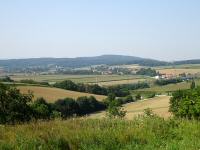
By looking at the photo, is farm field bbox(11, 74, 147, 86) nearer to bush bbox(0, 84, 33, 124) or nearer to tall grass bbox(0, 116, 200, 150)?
bush bbox(0, 84, 33, 124)

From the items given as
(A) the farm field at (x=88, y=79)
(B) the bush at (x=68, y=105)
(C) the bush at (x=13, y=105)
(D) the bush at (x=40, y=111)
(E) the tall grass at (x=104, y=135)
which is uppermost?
(E) the tall grass at (x=104, y=135)

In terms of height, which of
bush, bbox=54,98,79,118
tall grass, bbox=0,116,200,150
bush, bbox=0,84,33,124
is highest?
tall grass, bbox=0,116,200,150

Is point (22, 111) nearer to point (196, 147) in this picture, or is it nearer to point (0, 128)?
point (0, 128)

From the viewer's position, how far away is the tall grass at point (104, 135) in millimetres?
8195

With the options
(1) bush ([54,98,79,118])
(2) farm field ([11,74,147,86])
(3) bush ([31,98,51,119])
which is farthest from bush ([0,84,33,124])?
(2) farm field ([11,74,147,86])

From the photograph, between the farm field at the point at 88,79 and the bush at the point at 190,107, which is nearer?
the bush at the point at 190,107

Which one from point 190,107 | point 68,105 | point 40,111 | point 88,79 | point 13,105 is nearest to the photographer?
point 13,105

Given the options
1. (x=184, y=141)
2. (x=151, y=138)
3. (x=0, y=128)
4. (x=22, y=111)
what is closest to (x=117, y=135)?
(x=151, y=138)

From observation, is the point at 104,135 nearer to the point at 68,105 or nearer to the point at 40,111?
the point at 40,111

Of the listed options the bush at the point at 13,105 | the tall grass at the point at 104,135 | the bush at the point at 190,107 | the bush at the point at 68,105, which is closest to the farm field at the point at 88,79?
the bush at the point at 68,105

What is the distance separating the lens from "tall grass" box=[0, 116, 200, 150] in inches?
323

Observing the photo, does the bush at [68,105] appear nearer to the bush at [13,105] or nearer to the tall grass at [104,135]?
the bush at [13,105]

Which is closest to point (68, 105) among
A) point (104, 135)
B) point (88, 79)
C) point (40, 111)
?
point (40, 111)

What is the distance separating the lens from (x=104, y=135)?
8.97 meters
